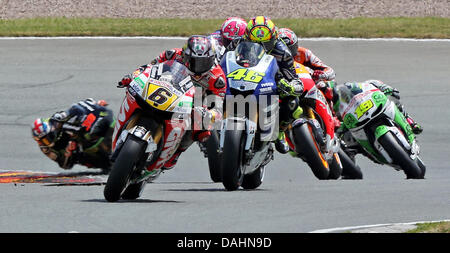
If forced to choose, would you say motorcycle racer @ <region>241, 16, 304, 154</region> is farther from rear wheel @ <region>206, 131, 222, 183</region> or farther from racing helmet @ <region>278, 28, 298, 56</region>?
rear wheel @ <region>206, 131, 222, 183</region>

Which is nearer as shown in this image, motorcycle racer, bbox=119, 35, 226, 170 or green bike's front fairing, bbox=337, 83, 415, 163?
motorcycle racer, bbox=119, 35, 226, 170

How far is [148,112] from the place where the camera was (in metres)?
9.45

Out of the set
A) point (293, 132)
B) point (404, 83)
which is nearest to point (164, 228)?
point (293, 132)

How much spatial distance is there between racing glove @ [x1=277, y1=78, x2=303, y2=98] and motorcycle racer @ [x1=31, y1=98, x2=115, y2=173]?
1995 mm

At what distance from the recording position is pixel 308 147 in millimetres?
11477

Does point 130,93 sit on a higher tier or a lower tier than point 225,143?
higher

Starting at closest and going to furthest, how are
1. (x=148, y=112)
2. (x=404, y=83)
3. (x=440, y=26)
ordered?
(x=148, y=112), (x=404, y=83), (x=440, y=26)

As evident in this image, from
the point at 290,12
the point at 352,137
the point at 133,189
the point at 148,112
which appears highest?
the point at 148,112

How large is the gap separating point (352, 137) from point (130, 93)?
3936 mm

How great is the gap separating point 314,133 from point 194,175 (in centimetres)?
182

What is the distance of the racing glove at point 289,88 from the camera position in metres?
10.8

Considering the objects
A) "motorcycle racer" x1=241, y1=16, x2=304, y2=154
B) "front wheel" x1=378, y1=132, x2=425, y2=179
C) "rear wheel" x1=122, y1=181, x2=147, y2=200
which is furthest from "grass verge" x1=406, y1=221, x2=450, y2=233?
"front wheel" x1=378, y1=132, x2=425, y2=179

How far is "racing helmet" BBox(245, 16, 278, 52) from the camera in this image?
38.4ft

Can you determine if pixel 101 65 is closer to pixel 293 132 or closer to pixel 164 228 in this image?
pixel 293 132
